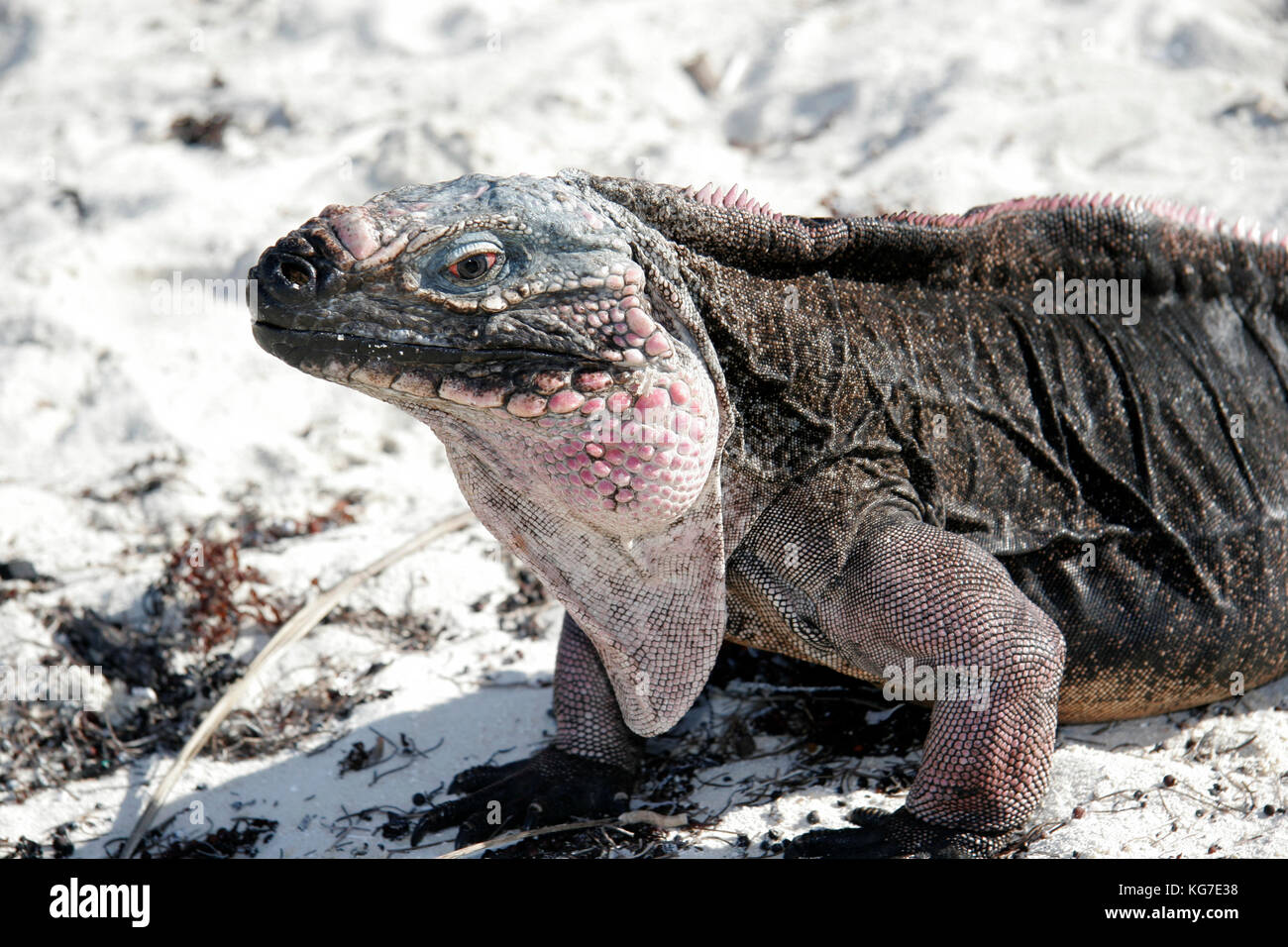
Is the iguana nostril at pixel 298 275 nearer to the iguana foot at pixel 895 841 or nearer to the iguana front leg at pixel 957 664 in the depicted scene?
the iguana front leg at pixel 957 664

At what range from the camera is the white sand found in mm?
4121

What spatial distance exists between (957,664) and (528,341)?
1.37m

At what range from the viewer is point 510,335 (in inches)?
112

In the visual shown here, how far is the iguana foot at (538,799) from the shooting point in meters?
3.74
